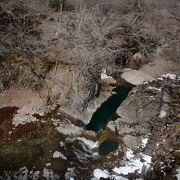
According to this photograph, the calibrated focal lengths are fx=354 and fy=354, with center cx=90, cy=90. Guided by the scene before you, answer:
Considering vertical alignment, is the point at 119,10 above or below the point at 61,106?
above

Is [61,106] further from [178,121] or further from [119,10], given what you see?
[119,10]

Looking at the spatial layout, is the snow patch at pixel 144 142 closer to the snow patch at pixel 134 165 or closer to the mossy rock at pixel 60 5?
the snow patch at pixel 134 165

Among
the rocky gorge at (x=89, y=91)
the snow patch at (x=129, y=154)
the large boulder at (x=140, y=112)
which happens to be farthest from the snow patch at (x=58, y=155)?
the large boulder at (x=140, y=112)

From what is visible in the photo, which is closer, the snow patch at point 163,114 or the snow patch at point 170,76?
the snow patch at point 163,114

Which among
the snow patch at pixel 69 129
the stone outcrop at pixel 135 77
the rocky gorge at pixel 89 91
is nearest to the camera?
the rocky gorge at pixel 89 91

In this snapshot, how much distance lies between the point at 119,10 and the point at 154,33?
269 cm

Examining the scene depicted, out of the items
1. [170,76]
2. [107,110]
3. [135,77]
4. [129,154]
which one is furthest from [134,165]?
[170,76]

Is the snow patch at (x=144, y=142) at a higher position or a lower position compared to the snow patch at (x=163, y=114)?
lower

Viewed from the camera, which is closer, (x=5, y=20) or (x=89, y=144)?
(x=89, y=144)

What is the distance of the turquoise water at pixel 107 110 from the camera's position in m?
16.5

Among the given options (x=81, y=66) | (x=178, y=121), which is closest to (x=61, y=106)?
(x=81, y=66)

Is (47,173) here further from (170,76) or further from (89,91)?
(170,76)

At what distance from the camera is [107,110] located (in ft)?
57.9

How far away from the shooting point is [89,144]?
1497cm
